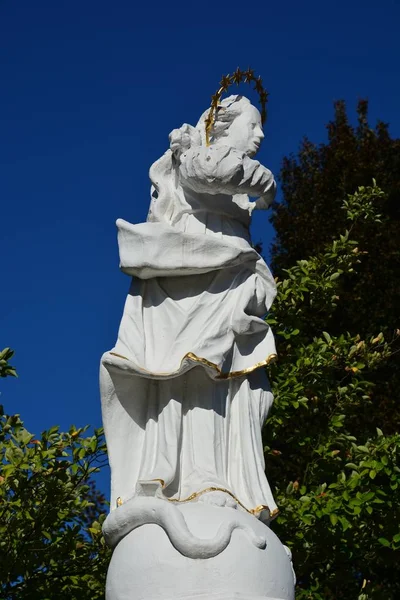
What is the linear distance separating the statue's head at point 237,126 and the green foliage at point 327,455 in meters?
2.80

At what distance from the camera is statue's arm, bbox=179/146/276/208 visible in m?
7.08

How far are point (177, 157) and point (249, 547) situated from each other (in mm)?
2787

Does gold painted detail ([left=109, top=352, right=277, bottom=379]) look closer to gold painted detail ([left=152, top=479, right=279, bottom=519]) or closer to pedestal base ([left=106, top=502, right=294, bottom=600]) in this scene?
gold painted detail ([left=152, top=479, right=279, bottom=519])

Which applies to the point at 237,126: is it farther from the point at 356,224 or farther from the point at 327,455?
the point at 356,224

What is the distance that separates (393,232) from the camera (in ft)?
51.5

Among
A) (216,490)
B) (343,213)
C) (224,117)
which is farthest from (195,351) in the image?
(343,213)

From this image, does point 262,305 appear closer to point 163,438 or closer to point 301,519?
point 163,438

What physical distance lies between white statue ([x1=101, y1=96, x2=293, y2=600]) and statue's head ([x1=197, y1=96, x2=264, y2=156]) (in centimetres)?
20

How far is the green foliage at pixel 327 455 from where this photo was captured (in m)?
8.88

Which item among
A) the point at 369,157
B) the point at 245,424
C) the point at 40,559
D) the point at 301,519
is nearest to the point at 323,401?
the point at 301,519

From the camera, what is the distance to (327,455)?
1013 centimetres

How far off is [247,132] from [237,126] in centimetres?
9

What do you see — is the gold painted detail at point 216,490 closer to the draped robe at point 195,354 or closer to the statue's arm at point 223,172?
the draped robe at point 195,354

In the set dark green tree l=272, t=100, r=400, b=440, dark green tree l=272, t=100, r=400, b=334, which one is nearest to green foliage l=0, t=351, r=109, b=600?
dark green tree l=272, t=100, r=400, b=440
